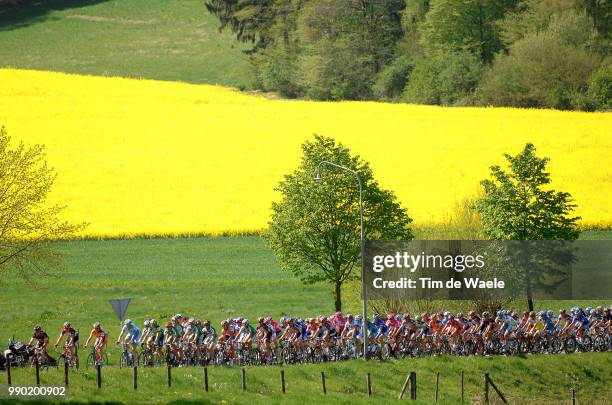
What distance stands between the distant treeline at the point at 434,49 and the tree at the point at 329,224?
45.0 m

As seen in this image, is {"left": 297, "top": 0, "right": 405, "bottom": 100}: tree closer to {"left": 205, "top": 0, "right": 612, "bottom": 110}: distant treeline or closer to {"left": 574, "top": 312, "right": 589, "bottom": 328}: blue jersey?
A: {"left": 205, "top": 0, "right": 612, "bottom": 110}: distant treeline

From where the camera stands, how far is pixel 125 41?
441 ft

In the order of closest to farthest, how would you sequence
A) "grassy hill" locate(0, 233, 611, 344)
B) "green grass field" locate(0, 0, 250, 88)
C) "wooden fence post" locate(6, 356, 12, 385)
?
1. "wooden fence post" locate(6, 356, 12, 385)
2. "grassy hill" locate(0, 233, 611, 344)
3. "green grass field" locate(0, 0, 250, 88)

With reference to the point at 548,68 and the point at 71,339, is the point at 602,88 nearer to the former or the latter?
the point at 548,68

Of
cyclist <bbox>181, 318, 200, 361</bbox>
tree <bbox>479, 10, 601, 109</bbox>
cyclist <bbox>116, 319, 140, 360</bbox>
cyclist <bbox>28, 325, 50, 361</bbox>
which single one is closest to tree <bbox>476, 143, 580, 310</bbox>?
cyclist <bbox>181, 318, 200, 361</bbox>

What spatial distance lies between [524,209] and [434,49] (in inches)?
2297

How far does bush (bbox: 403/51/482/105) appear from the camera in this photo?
10725 centimetres

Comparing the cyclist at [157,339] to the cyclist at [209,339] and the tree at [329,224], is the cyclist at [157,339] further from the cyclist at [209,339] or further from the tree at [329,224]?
the tree at [329,224]

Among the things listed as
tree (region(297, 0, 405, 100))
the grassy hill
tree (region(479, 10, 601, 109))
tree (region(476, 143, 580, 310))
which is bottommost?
the grassy hill

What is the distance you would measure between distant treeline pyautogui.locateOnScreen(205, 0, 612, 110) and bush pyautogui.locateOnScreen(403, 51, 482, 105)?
10 centimetres

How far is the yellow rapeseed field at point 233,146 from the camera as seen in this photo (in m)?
75.9

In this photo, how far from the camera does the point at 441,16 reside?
115188mm

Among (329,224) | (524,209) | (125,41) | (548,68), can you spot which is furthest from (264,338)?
(125,41)

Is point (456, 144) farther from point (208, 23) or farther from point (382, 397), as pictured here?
point (208, 23)
